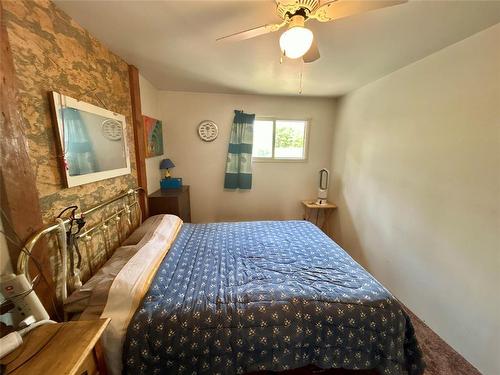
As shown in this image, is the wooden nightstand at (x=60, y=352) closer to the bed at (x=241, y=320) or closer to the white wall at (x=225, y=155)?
the bed at (x=241, y=320)

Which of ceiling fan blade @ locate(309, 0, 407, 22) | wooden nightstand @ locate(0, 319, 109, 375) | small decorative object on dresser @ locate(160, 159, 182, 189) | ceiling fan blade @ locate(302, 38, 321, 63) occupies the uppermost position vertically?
ceiling fan blade @ locate(309, 0, 407, 22)

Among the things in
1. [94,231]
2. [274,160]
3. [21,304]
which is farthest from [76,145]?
[274,160]

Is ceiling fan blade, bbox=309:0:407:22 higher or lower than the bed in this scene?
higher

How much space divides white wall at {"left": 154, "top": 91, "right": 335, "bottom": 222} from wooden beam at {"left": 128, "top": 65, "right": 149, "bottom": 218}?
0.87 m

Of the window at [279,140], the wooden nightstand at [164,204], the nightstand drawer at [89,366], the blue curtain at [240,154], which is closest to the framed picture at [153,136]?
the wooden nightstand at [164,204]

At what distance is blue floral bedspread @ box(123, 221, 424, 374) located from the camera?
1096 mm

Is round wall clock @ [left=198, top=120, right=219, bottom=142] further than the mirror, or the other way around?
round wall clock @ [left=198, top=120, right=219, bottom=142]

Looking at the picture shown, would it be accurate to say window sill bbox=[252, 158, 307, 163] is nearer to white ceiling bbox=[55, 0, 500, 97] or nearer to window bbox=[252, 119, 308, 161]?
window bbox=[252, 119, 308, 161]

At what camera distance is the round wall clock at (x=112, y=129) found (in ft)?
5.54

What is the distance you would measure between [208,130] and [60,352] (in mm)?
2873

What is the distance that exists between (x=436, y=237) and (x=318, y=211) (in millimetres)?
1950

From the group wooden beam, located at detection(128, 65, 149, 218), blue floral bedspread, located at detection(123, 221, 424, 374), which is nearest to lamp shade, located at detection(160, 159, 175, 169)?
wooden beam, located at detection(128, 65, 149, 218)

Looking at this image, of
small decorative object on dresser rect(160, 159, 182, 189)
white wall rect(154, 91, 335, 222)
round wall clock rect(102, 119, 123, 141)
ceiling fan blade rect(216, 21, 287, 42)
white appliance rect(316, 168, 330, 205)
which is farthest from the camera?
white appliance rect(316, 168, 330, 205)

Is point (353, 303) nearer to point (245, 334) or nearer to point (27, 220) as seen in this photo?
point (245, 334)
